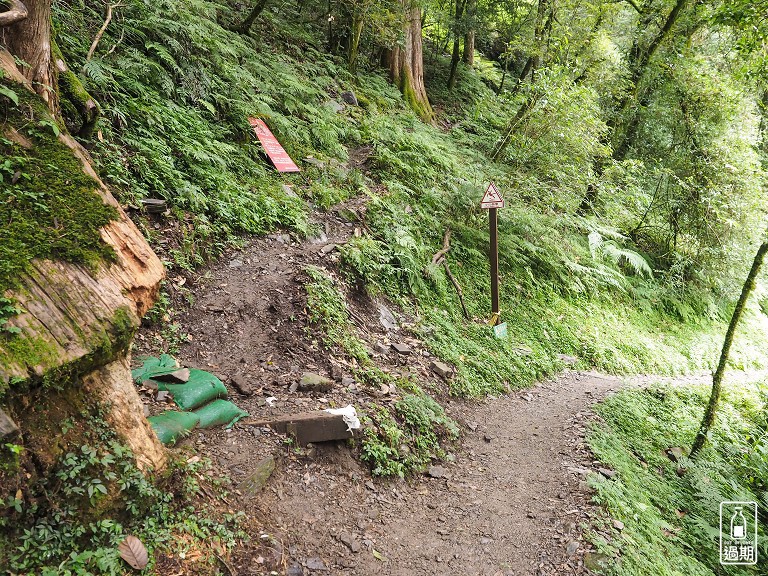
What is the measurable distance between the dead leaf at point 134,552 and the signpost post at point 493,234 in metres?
7.53

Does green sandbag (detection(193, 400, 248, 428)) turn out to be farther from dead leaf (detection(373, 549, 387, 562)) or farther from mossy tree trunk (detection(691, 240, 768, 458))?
mossy tree trunk (detection(691, 240, 768, 458))

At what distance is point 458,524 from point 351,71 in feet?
43.8

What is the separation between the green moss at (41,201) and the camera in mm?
2793

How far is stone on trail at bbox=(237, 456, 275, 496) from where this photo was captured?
3680 millimetres

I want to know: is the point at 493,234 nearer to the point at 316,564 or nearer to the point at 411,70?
the point at 316,564

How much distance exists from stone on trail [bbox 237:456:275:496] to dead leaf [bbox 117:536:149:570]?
3.22ft

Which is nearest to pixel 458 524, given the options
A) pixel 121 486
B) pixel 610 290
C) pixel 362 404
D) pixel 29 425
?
pixel 362 404

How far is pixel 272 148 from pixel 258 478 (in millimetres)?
6574

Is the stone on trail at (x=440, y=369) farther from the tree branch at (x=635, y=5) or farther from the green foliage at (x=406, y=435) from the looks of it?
the tree branch at (x=635, y=5)

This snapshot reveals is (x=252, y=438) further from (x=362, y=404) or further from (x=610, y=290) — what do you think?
(x=610, y=290)

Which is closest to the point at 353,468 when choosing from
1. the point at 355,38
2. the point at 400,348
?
the point at 400,348

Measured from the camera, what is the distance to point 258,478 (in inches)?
150

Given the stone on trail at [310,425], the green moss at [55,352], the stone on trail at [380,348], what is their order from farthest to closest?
1. the stone on trail at [380,348]
2. the stone on trail at [310,425]
3. the green moss at [55,352]

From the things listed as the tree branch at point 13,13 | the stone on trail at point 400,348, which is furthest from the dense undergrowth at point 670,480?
the tree branch at point 13,13
